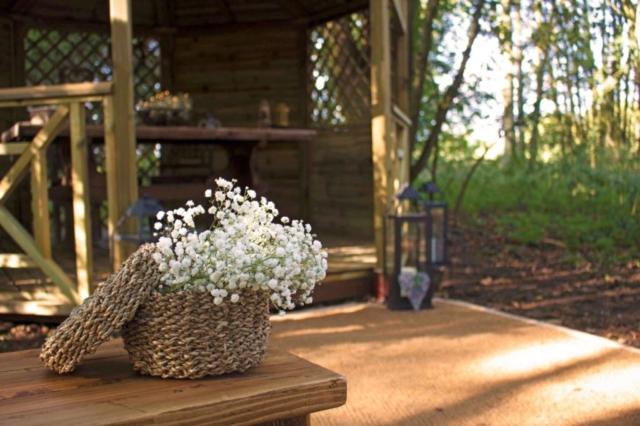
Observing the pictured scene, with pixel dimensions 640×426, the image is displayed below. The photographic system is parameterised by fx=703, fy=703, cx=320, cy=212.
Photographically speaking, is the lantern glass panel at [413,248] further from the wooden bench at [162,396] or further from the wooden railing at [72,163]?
the wooden bench at [162,396]

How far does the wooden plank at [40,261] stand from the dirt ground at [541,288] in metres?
0.36

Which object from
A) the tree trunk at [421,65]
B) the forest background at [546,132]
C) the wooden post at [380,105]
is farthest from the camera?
the tree trunk at [421,65]

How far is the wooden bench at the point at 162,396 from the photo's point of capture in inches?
52.9

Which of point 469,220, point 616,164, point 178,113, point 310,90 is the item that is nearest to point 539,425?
point 178,113

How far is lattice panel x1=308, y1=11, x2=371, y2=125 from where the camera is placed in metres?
6.02

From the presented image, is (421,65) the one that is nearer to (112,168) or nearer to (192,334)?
(112,168)

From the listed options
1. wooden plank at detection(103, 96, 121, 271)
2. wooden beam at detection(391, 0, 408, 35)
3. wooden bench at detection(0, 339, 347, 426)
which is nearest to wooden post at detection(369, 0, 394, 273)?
wooden beam at detection(391, 0, 408, 35)

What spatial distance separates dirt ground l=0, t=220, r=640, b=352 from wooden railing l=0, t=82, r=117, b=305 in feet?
1.45

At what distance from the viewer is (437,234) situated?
4324 millimetres

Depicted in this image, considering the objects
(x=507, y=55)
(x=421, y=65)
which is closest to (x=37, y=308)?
(x=421, y=65)

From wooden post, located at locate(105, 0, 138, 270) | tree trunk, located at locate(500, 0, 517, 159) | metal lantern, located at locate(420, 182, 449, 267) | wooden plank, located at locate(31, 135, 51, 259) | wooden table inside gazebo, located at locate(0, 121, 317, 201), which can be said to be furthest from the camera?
tree trunk, located at locate(500, 0, 517, 159)

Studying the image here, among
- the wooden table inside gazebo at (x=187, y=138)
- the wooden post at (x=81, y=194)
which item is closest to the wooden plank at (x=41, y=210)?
the wooden post at (x=81, y=194)

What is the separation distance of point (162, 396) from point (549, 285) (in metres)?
4.06

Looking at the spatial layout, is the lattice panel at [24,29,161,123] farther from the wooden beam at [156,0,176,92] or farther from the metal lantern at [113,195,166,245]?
the metal lantern at [113,195,166,245]
